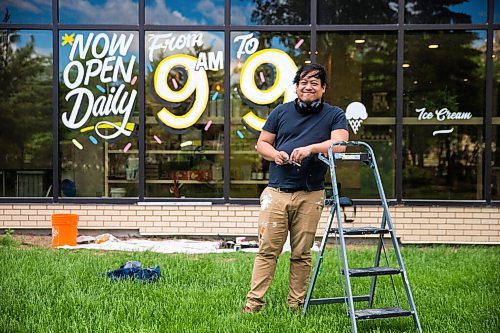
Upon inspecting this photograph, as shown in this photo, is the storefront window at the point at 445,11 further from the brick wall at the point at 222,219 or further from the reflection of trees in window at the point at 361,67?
the brick wall at the point at 222,219

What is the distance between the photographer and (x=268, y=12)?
9.84 metres

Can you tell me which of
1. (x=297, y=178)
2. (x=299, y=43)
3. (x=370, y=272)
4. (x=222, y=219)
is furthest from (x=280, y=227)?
(x=299, y=43)

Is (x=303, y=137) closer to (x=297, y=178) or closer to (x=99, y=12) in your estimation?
(x=297, y=178)

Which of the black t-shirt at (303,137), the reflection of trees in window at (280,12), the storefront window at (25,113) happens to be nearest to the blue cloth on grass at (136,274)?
the black t-shirt at (303,137)

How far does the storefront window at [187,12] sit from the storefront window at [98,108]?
49cm

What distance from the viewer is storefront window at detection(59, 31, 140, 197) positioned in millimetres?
9789

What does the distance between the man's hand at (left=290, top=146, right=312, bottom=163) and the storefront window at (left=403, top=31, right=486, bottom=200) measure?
480 centimetres

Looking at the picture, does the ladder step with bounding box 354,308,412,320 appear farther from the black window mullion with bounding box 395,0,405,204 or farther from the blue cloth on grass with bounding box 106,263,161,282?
the black window mullion with bounding box 395,0,405,204

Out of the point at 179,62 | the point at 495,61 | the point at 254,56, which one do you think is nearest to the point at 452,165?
the point at 495,61

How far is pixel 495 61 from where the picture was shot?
9.61m

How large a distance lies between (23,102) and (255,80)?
329cm

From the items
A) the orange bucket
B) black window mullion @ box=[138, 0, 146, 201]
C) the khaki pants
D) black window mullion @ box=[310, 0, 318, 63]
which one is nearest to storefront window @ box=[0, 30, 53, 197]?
the orange bucket

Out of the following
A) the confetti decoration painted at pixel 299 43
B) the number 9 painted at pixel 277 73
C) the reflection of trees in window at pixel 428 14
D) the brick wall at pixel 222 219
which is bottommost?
the brick wall at pixel 222 219

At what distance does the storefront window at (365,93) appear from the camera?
9.74 m
